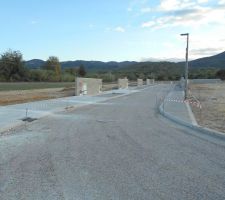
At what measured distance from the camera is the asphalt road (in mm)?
7152

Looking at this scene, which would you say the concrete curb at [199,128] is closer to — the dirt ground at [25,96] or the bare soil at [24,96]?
the dirt ground at [25,96]

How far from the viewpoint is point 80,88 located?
46.6m

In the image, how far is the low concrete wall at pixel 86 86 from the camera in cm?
4628

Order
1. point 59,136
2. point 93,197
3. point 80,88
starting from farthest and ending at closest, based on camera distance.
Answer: point 80,88
point 59,136
point 93,197

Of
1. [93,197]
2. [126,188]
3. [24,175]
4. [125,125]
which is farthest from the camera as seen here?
[125,125]

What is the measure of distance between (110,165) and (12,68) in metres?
115

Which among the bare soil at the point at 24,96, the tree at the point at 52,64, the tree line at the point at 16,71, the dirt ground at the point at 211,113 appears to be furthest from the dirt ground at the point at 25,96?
the tree at the point at 52,64

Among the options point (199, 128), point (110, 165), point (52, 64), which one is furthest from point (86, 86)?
point (52, 64)

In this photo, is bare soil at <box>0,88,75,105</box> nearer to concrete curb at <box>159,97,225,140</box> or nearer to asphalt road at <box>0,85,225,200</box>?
concrete curb at <box>159,97,225,140</box>

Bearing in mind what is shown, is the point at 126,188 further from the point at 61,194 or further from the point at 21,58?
the point at 21,58

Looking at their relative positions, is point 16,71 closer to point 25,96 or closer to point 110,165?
point 25,96

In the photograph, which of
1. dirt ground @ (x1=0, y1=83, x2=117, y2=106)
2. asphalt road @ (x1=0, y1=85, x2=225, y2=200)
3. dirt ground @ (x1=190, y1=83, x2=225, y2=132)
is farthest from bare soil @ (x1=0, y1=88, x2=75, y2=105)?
asphalt road @ (x1=0, y1=85, x2=225, y2=200)

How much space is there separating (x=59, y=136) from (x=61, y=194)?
752cm

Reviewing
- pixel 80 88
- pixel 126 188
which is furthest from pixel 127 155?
pixel 80 88
